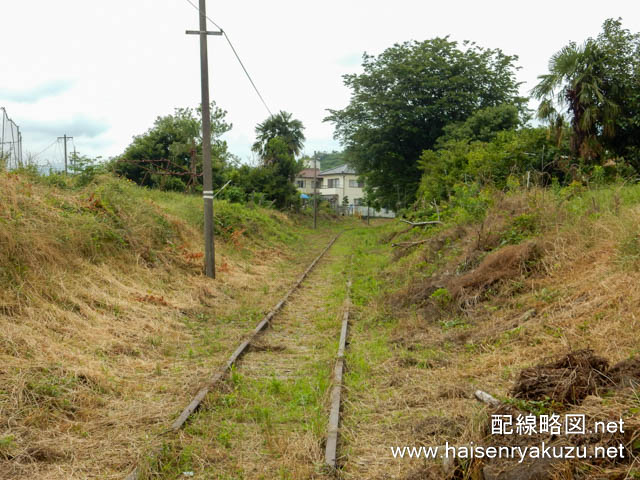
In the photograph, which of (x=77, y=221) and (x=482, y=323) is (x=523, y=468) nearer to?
(x=482, y=323)

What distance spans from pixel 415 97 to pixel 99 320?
2885 centimetres

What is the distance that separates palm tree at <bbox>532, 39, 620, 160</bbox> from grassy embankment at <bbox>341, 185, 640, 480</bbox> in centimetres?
412

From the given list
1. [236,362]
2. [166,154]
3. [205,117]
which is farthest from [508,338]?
[166,154]

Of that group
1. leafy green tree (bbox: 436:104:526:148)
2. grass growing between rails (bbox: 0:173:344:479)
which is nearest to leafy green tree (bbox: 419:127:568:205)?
grass growing between rails (bbox: 0:173:344:479)

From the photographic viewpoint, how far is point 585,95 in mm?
13898

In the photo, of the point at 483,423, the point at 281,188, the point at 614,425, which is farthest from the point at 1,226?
the point at 281,188

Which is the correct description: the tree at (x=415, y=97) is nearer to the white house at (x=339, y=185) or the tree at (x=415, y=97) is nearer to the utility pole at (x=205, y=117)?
the utility pole at (x=205, y=117)

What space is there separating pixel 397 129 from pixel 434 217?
19.2m

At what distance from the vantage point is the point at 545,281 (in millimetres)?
7434

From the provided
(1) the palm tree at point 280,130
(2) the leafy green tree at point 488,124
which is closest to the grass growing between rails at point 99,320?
(2) the leafy green tree at point 488,124

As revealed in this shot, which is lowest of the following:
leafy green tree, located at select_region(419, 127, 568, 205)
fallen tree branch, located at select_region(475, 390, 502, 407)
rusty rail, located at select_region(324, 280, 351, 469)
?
rusty rail, located at select_region(324, 280, 351, 469)

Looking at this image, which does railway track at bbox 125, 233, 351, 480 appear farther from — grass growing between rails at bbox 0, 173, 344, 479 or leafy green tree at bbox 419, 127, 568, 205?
leafy green tree at bbox 419, 127, 568, 205

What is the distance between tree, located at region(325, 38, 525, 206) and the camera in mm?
32469

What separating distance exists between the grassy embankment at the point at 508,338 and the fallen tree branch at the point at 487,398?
105 millimetres
